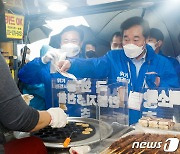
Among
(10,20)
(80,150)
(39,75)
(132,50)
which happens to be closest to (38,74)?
(39,75)

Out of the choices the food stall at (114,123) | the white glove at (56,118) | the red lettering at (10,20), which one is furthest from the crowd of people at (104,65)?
the red lettering at (10,20)

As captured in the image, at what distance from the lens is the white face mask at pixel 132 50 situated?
2094mm

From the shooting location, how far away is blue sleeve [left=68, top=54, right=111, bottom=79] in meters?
2.31

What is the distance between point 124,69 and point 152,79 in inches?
10.4

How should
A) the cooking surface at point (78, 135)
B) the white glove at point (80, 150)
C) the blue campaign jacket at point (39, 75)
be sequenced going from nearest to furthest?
the white glove at point (80, 150), the cooking surface at point (78, 135), the blue campaign jacket at point (39, 75)

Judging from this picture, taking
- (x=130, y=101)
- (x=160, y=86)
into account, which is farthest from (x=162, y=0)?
(x=130, y=101)

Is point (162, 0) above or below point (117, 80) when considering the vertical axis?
above

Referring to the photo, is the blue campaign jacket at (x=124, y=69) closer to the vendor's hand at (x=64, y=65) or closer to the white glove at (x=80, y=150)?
the vendor's hand at (x=64, y=65)

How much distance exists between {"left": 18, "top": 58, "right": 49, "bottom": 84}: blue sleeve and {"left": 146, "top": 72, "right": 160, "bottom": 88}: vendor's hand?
106cm

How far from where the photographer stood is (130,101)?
2.14 meters

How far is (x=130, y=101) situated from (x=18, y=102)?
3.78 feet

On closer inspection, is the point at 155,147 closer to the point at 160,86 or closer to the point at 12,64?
the point at 160,86

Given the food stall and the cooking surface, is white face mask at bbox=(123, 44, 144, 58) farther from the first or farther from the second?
the cooking surface

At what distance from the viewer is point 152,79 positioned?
2.10m
